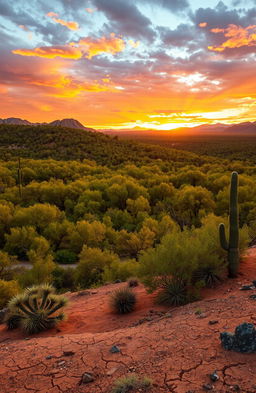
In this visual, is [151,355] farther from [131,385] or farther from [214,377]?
[214,377]

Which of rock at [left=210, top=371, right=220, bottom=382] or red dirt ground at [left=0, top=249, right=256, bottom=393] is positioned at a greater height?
rock at [left=210, top=371, right=220, bottom=382]

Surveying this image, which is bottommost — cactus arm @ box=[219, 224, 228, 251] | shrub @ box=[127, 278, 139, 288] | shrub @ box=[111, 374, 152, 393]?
shrub @ box=[127, 278, 139, 288]

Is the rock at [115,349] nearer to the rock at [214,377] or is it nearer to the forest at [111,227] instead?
the rock at [214,377]

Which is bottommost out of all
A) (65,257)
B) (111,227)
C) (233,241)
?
(65,257)

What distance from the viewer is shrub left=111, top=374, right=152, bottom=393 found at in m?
4.67

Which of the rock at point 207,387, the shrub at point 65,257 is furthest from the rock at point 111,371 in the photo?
the shrub at point 65,257

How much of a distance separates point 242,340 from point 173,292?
13.2ft

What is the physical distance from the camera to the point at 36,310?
9.42m

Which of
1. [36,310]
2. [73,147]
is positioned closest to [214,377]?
[36,310]

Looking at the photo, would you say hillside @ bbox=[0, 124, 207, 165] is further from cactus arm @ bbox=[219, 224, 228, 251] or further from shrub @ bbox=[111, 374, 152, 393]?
shrub @ bbox=[111, 374, 152, 393]

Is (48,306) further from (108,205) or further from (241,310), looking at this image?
(108,205)

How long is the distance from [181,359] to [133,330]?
2224mm

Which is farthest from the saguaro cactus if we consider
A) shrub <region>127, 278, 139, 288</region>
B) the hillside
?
the hillside

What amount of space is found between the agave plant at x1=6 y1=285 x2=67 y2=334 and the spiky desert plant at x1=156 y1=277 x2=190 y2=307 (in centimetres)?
310
